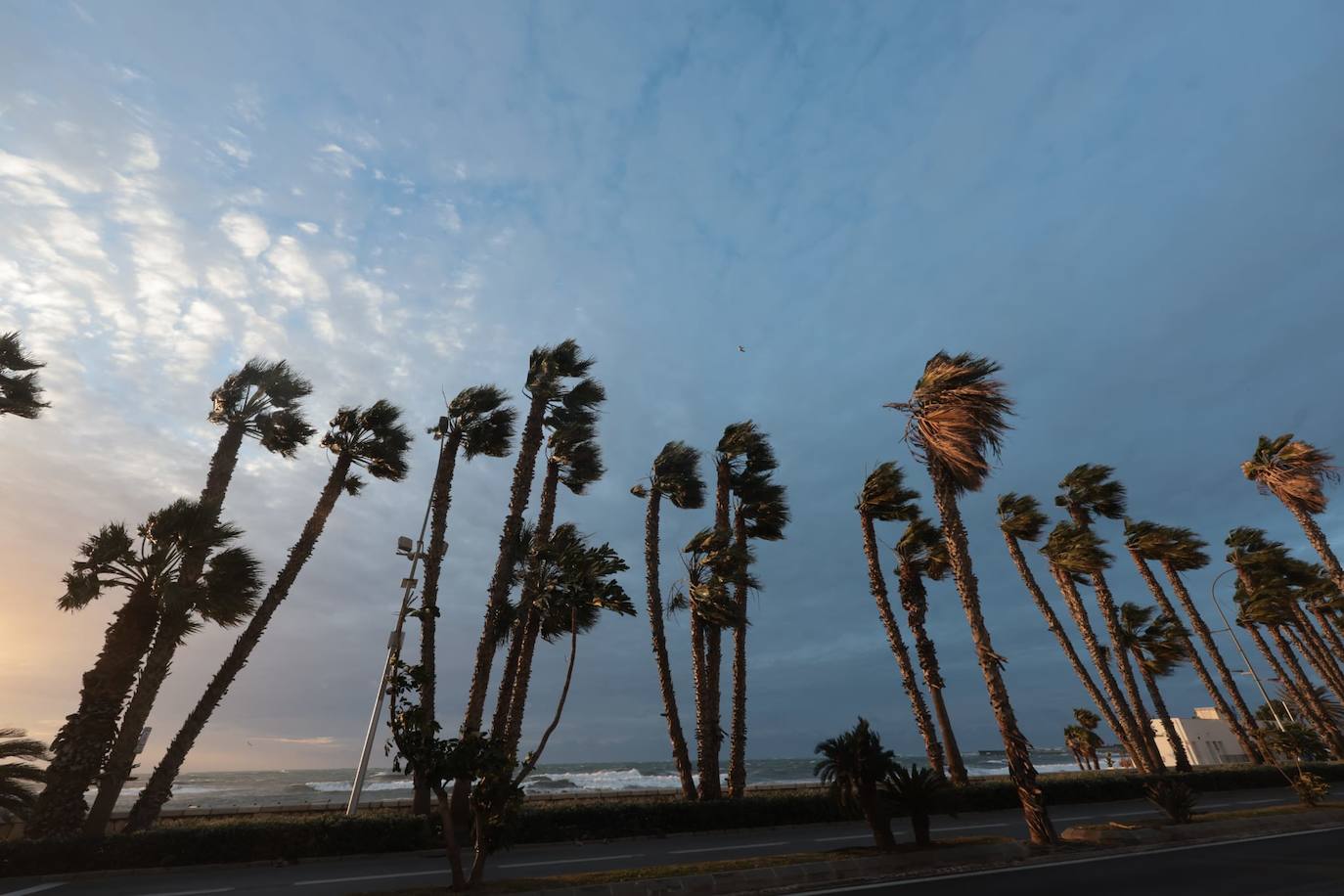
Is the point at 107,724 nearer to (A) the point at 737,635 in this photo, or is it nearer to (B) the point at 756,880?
(B) the point at 756,880

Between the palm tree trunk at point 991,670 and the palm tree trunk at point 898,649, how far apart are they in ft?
36.0

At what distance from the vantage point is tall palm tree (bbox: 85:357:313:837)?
1691 cm

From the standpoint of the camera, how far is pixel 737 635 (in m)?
26.2

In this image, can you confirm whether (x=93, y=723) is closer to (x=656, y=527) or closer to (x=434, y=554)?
(x=434, y=554)

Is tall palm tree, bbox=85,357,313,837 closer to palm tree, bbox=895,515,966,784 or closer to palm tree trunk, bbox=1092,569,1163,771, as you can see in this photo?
palm tree, bbox=895,515,966,784

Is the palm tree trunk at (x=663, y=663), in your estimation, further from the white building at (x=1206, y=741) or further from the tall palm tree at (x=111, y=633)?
the white building at (x=1206, y=741)

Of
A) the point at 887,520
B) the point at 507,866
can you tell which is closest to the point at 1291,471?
the point at 887,520

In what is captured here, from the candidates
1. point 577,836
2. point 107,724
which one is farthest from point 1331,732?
point 107,724

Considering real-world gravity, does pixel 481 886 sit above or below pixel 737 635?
below

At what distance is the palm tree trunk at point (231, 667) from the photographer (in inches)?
676

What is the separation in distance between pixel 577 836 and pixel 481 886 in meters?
9.13

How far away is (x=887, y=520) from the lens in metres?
30.6

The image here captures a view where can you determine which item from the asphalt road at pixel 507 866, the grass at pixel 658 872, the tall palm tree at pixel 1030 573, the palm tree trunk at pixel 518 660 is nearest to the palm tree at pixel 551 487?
the palm tree trunk at pixel 518 660

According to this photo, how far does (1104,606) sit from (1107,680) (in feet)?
15.9
